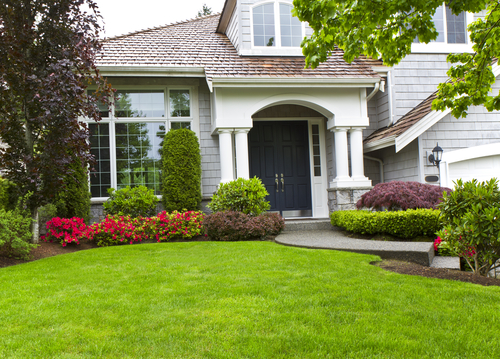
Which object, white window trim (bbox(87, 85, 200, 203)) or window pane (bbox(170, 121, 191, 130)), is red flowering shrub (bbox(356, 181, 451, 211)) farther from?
window pane (bbox(170, 121, 191, 130))

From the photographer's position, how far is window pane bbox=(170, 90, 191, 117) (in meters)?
9.66

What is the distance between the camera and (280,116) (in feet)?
34.9

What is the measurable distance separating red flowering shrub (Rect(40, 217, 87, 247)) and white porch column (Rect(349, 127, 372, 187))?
19.4 feet

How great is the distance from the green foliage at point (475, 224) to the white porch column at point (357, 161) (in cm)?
422

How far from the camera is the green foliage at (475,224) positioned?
14.1ft

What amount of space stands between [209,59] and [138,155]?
2877mm

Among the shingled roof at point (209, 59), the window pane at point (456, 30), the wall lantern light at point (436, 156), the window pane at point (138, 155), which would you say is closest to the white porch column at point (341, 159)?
the shingled roof at point (209, 59)

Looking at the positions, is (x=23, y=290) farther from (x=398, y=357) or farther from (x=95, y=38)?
(x=95, y=38)

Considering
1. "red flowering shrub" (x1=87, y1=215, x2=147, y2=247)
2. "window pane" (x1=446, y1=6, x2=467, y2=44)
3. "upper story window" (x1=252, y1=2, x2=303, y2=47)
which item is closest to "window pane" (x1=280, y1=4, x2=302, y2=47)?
"upper story window" (x1=252, y1=2, x2=303, y2=47)

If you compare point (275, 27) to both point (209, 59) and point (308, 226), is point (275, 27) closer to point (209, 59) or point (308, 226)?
point (209, 59)

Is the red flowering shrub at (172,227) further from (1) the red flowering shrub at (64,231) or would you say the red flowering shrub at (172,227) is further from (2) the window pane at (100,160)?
(2) the window pane at (100,160)

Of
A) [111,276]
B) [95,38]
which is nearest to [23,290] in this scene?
[111,276]

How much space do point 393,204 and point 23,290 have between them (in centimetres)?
633

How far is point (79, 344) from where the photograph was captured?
2641 millimetres
